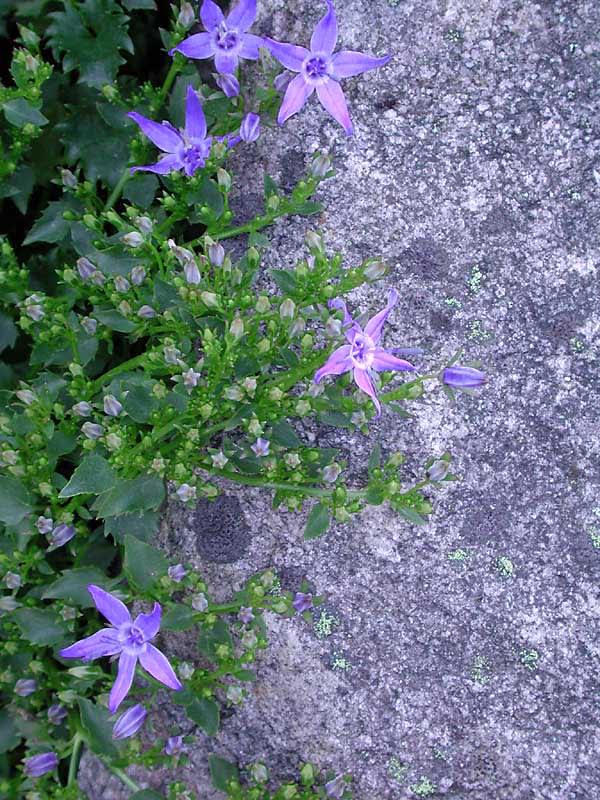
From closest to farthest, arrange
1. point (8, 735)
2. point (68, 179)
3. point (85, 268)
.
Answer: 1. point (85, 268)
2. point (68, 179)
3. point (8, 735)

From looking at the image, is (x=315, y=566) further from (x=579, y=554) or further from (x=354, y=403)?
(x=579, y=554)

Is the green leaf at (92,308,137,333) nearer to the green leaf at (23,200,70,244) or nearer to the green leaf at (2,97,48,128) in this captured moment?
the green leaf at (23,200,70,244)

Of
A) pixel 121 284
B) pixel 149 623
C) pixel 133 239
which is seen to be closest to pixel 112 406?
pixel 121 284

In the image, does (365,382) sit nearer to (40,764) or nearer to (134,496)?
(134,496)

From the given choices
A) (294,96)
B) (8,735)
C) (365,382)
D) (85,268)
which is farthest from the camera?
(8,735)

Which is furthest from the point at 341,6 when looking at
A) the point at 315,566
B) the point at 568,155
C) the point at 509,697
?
the point at 509,697

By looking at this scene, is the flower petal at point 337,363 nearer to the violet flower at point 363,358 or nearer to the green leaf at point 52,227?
the violet flower at point 363,358

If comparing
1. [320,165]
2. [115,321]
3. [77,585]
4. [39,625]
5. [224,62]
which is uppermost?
[224,62]

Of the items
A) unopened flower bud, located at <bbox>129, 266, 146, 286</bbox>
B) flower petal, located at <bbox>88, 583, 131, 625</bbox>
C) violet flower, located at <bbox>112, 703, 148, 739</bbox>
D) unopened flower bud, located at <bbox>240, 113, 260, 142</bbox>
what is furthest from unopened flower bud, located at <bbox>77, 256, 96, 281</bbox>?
violet flower, located at <bbox>112, 703, 148, 739</bbox>
